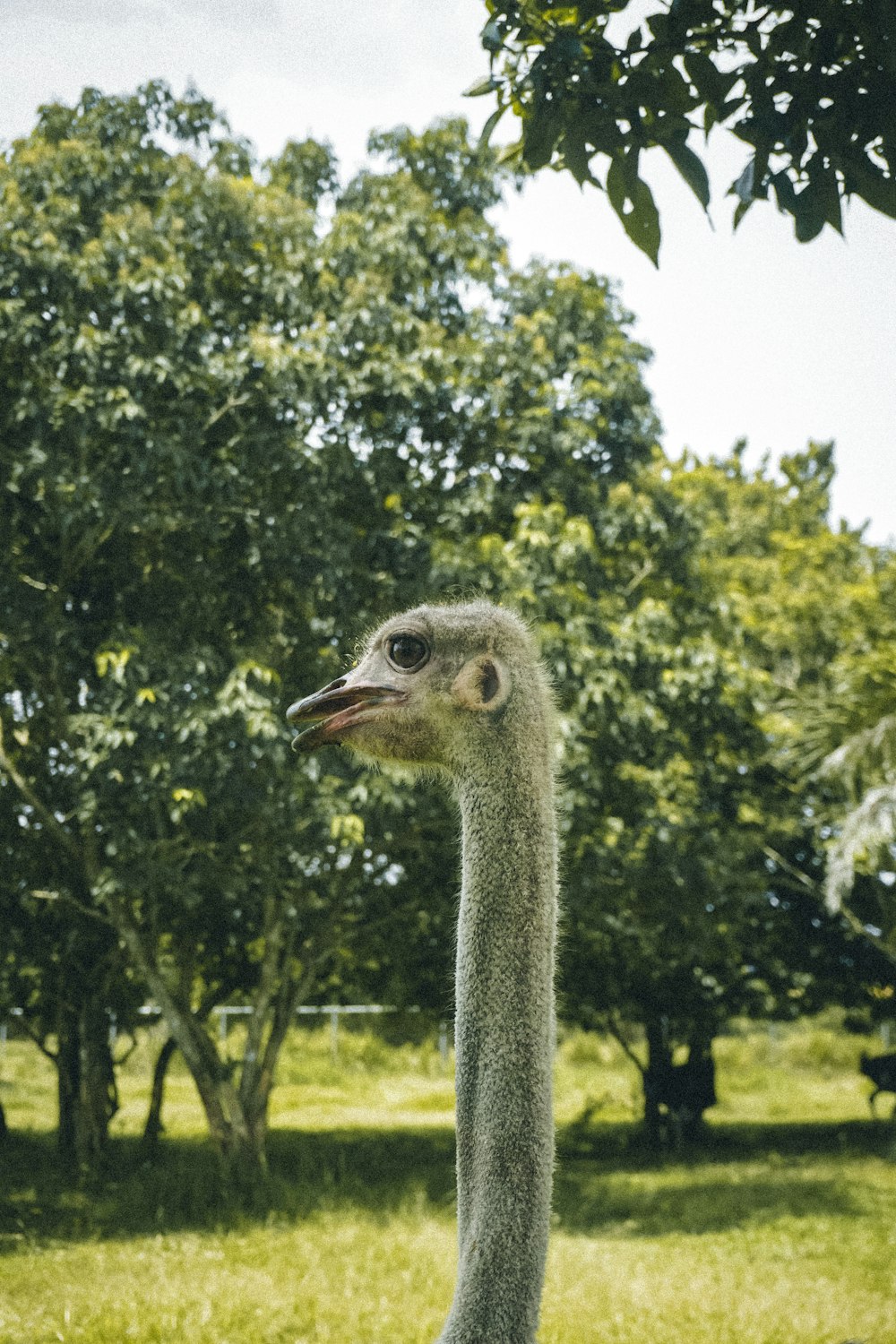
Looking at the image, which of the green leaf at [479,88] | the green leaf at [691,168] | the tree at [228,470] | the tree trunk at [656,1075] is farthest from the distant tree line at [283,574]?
the green leaf at [691,168]

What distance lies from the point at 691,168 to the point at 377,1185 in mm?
9015

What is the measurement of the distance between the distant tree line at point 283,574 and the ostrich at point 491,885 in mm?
5233

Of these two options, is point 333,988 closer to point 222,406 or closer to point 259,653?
point 259,653

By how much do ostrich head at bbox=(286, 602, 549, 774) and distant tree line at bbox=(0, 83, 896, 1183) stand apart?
5.22 meters

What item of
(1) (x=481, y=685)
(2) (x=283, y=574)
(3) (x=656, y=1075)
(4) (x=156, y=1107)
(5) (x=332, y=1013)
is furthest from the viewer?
(5) (x=332, y=1013)

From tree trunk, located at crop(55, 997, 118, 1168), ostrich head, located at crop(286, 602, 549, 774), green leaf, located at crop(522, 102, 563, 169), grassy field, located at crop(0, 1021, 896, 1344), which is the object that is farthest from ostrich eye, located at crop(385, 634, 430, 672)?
tree trunk, located at crop(55, 997, 118, 1168)

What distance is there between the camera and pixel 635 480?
10500 mm

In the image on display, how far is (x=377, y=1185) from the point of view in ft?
34.0

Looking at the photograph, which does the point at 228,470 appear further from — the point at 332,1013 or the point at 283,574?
the point at 332,1013

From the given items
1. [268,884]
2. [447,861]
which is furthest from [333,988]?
[268,884]

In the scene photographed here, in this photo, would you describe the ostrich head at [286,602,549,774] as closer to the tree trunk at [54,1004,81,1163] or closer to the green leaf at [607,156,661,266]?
the green leaf at [607,156,661,266]

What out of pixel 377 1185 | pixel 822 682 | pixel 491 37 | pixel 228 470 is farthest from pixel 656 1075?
pixel 491 37

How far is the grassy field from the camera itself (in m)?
6.22

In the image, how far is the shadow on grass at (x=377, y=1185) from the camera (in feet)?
29.4
